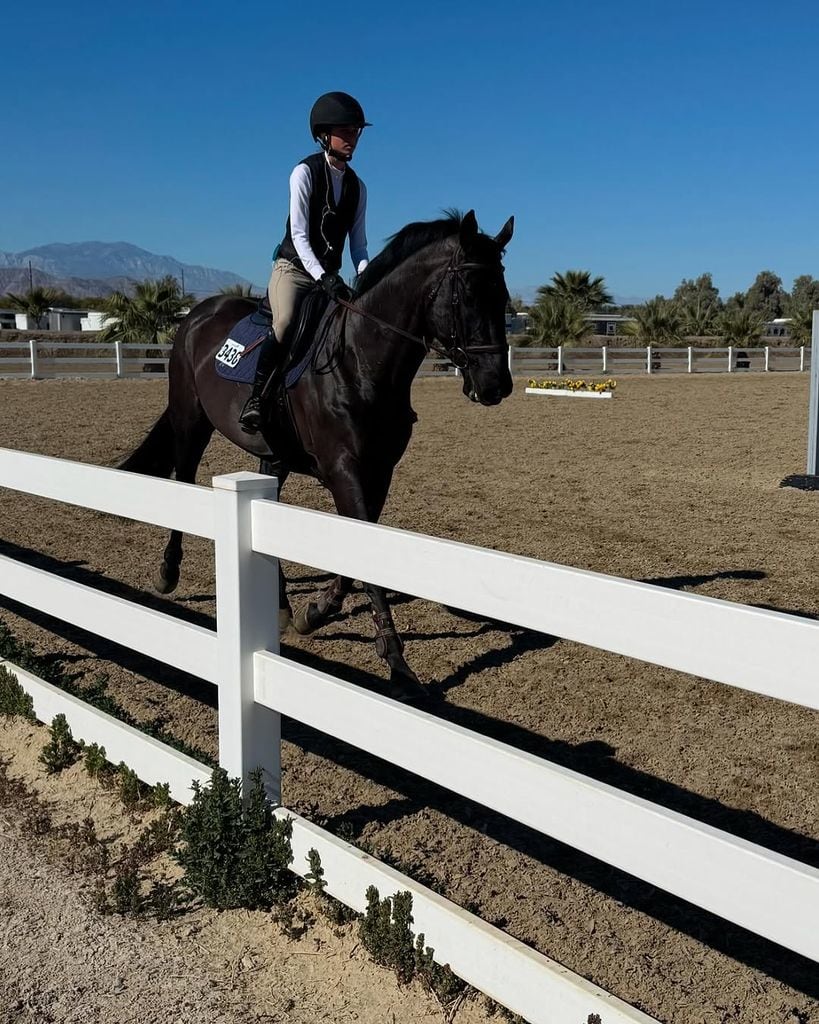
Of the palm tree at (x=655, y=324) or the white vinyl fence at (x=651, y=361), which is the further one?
the palm tree at (x=655, y=324)

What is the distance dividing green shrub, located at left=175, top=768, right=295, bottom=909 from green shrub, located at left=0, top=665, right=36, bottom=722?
1639 millimetres

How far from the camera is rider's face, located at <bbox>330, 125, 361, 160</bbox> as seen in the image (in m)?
5.06

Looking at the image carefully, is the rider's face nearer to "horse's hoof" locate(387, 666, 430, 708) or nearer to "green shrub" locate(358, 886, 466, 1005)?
"horse's hoof" locate(387, 666, 430, 708)

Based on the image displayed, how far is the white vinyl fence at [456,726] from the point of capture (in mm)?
1935

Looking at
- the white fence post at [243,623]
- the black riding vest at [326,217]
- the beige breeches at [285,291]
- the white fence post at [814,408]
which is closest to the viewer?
the white fence post at [243,623]

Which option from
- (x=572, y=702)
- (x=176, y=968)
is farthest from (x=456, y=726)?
(x=572, y=702)

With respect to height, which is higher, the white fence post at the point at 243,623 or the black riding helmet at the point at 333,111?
the black riding helmet at the point at 333,111

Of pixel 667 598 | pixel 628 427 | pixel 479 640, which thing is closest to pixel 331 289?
pixel 479 640

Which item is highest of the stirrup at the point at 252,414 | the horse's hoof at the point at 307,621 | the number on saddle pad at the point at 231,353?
the number on saddle pad at the point at 231,353

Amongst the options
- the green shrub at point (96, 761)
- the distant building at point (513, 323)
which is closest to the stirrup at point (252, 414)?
the distant building at point (513, 323)

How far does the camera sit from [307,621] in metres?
5.52

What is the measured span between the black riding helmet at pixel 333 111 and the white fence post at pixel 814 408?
7.43 meters

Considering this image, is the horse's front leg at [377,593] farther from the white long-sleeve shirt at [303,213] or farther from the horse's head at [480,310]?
the white long-sleeve shirt at [303,213]

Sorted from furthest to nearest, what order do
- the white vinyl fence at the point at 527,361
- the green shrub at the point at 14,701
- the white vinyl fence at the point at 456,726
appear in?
the white vinyl fence at the point at 527,361 → the green shrub at the point at 14,701 → the white vinyl fence at the point at 456,726
